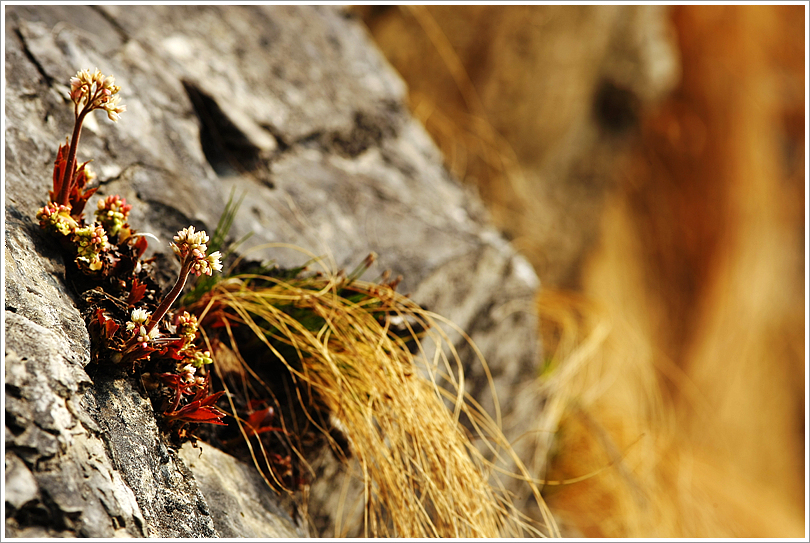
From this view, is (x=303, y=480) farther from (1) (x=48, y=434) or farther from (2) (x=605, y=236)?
(2) (x=605, y=236)

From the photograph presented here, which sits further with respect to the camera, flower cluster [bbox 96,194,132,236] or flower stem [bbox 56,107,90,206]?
flower cluster [bbox 96,194,132,236]

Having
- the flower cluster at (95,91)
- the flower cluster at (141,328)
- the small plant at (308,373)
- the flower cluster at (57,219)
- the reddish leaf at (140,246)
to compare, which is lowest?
the small plant at (308,373)

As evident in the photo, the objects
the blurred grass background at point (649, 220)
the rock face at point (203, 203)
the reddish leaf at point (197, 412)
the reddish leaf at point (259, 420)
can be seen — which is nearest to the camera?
the rock face at point (203, 203)

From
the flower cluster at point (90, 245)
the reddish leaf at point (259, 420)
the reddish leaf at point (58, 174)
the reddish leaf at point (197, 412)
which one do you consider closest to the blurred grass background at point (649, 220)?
the reddish leaf at point (259, 420)

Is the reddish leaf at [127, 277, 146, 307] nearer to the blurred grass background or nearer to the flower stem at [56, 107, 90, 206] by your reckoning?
the flower stem at [56, 107, 90, 206]

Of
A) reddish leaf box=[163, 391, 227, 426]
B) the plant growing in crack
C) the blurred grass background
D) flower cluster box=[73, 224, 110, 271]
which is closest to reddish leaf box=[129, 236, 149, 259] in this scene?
the plant growing in crack

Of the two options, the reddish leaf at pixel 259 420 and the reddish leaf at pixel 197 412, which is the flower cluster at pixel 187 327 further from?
the reddish leaf at pixel 259 420
